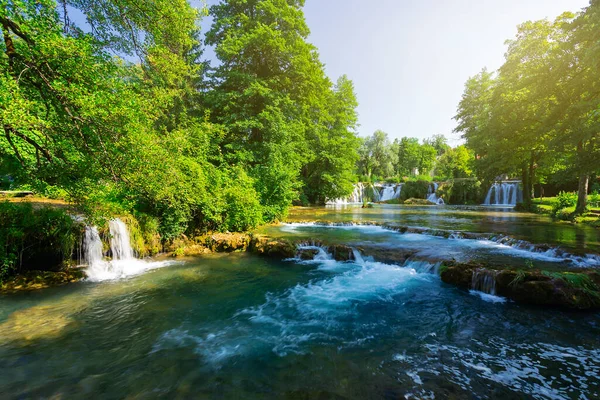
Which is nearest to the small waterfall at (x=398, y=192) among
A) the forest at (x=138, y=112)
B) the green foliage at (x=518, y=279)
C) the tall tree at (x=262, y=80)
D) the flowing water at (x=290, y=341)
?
the tall tree at (x=262, y=80)

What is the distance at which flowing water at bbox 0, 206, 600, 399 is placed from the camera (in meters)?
3.38

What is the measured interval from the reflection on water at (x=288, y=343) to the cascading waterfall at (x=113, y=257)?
75 centimetres

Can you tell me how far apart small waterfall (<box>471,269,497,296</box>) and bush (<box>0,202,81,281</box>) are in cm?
1091

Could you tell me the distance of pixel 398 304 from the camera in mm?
5883

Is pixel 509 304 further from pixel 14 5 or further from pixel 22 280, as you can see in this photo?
pixel 22 280

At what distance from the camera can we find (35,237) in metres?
7.03

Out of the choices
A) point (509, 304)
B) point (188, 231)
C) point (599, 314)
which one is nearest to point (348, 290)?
point (509, 304)

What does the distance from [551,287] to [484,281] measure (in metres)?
1.20

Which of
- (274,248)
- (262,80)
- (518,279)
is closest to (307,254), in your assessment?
(274,248)

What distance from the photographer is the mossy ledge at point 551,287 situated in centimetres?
539

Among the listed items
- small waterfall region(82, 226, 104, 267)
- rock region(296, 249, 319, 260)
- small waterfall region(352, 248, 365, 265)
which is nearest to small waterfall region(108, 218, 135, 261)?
small waterfall region(82, 226, 104, 267)

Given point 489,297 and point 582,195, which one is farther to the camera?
point 582,195

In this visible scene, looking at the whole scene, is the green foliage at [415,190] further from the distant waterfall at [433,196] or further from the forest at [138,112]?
the forest at [138,112]

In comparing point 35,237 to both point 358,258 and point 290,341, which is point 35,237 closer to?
point 290,341
